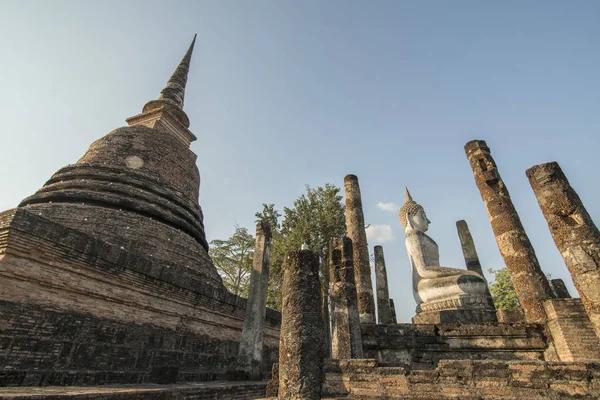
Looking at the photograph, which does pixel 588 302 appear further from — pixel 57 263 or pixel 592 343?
pixel 57 263

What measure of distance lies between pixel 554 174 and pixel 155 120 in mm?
14708

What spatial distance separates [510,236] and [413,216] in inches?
138

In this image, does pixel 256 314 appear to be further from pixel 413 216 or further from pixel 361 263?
pixel 413 216

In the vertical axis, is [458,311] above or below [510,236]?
below

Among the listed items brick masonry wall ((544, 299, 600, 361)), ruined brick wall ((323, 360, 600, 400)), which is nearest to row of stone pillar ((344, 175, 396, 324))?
brick masonry wall ((544, 299, 600, 361))

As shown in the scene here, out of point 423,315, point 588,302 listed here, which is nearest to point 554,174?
point 588,302

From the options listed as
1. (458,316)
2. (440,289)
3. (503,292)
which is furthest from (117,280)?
(503,292)

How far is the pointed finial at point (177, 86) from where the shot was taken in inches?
646

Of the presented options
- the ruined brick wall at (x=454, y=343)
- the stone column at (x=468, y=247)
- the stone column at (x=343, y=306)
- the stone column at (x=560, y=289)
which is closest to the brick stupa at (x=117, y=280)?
the stone column at (x=343, y=306)

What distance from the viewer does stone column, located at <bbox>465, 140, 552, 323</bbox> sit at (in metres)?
7.47

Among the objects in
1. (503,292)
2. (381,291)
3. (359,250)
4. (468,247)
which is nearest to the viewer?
(359,250)

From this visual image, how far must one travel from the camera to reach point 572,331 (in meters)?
5.94

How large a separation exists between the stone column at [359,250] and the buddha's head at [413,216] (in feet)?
5.03

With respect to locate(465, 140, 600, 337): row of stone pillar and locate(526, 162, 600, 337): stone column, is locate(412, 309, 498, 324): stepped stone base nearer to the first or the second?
locate(465, 140, 600, 337): row of stone pillar
